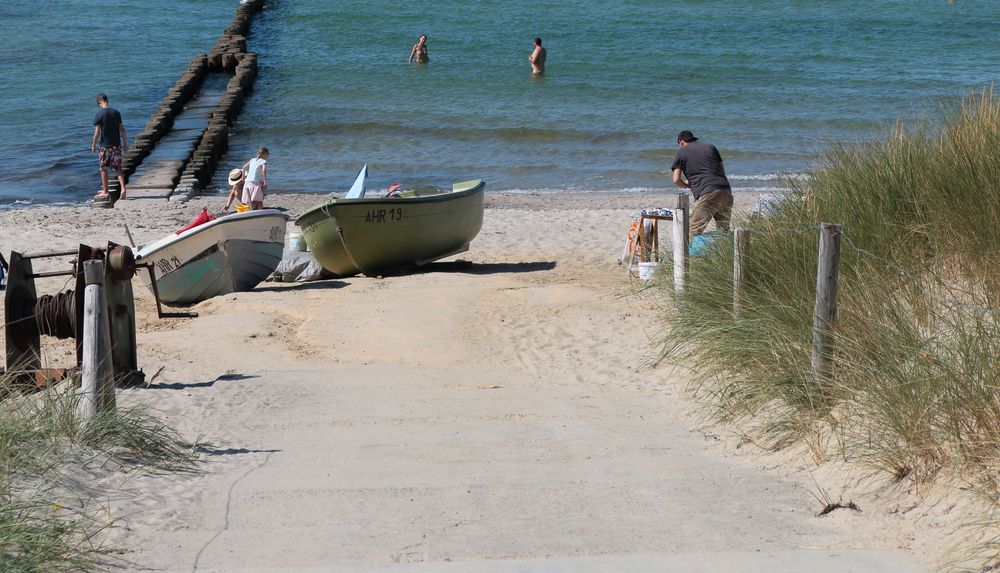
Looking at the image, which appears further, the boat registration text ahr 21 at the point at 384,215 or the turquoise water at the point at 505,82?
the turquoise water at the point at 505,82

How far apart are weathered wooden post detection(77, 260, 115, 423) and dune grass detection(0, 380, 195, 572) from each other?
0.30 feet

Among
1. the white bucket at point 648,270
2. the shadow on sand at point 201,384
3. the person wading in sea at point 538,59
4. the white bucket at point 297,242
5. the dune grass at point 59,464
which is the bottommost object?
the white bucket at point 297,242

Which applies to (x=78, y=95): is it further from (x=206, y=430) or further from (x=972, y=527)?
(x=972, y=527)

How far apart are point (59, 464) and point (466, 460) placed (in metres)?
2.15

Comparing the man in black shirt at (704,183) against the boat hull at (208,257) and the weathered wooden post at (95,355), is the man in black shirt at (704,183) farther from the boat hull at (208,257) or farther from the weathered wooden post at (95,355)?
the weathered wooden post at (95,355)

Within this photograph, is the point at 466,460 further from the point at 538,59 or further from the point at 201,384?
the point at 538,59

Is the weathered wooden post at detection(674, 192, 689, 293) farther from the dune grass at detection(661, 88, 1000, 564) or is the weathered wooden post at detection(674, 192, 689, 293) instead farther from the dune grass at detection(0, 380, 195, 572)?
the dune grass at detection(0, 380, 195, 572)

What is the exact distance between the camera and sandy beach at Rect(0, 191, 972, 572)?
4.88 meters

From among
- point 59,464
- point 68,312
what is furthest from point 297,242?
point 59,464

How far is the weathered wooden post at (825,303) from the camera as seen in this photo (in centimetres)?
639

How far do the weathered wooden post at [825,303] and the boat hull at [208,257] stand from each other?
8403mm

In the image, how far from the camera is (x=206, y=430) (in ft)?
23.3

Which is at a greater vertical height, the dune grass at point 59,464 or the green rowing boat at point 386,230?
the dune grass at point 59,464

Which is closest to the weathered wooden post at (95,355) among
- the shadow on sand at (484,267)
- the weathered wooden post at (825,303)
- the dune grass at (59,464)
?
the dune grass at (59,464)
